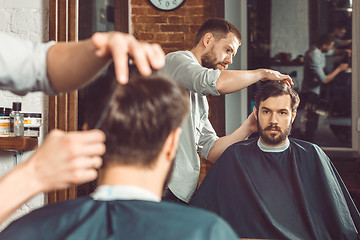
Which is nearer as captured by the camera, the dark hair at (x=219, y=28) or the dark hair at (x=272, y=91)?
the dark hair at (x=272, y=91)

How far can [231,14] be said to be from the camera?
2545mm

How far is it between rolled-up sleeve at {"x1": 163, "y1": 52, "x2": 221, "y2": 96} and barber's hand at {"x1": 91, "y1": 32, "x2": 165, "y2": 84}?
1.05 meters

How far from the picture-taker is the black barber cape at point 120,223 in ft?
3.15

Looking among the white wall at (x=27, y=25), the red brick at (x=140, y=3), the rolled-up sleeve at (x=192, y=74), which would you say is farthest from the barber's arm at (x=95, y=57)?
the red brick at (x=140, y=3)

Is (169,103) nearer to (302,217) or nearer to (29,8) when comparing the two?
(302,217)

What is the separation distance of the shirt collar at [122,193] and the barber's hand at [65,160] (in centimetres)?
19

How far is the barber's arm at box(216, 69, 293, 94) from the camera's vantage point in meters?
2.02

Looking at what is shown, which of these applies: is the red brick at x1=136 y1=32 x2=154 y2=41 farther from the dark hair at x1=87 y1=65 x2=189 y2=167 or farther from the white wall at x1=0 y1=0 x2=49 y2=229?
the dark hair at x1=87 y1=65 x2=189 y2=167

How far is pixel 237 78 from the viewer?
2.04 metres

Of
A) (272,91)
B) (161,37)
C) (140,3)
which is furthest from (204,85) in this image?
(140,3)

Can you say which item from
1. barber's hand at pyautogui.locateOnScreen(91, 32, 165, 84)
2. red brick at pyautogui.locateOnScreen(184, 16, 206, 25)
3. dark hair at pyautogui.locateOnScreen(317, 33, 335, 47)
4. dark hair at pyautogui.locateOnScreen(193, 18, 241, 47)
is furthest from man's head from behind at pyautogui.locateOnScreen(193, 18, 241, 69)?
barber's hand at pyautogui.locateOnScreen(91, 32, 165, 84)

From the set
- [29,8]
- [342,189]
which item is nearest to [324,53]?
[342,189]

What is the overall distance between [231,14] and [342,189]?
48.8 inches

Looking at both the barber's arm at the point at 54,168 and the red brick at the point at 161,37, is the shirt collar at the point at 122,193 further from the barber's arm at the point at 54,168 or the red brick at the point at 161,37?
the red brick at the point at 161,37
